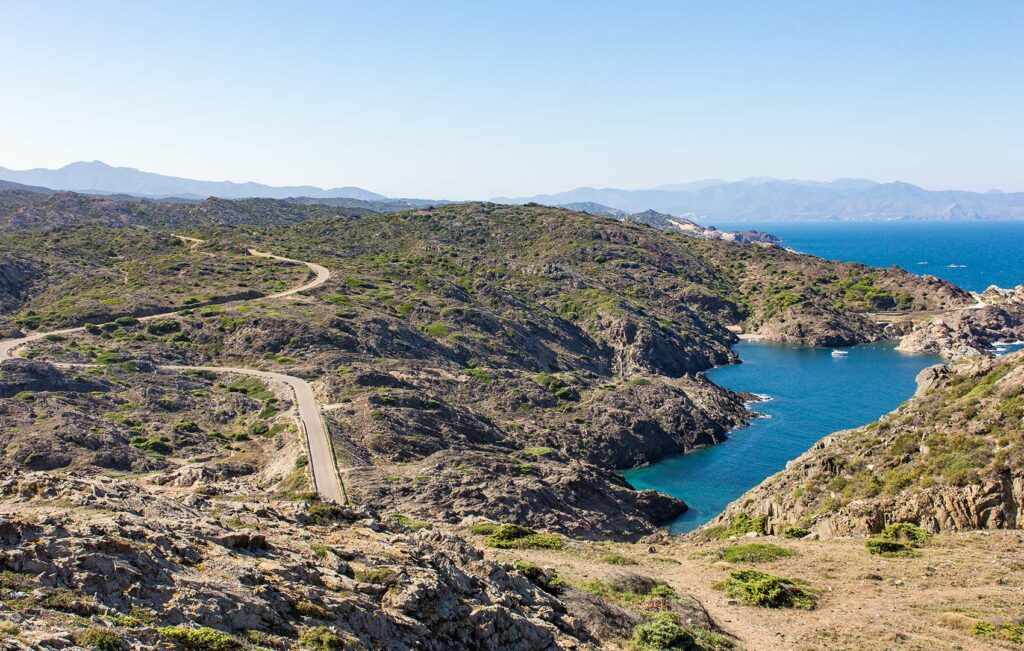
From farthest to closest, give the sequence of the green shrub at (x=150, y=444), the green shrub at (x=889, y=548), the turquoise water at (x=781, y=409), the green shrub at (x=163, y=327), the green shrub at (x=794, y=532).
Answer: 1. the green shrub at (x=163, y=327)
2. the turquoise water at (x=781, y=409)
3. the green shrub at (x=150, y=444)
4. the green shrub at (x=794, y=532)
5. the green shrub at (x=889, y=548)

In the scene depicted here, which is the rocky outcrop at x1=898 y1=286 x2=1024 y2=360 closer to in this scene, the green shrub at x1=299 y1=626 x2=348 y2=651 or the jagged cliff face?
the jagged cliff face

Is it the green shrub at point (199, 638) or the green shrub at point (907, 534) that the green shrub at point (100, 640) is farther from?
the green shrub at point (907, 534)

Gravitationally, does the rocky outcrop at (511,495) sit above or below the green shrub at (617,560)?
below

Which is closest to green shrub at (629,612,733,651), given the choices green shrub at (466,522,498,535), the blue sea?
green shrub at (466,522,498,535)

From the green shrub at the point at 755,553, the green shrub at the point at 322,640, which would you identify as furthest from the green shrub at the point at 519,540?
the green shrub at the point at 322,640

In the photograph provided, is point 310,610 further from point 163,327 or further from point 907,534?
point 163,327

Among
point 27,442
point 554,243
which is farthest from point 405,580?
point 554,243
